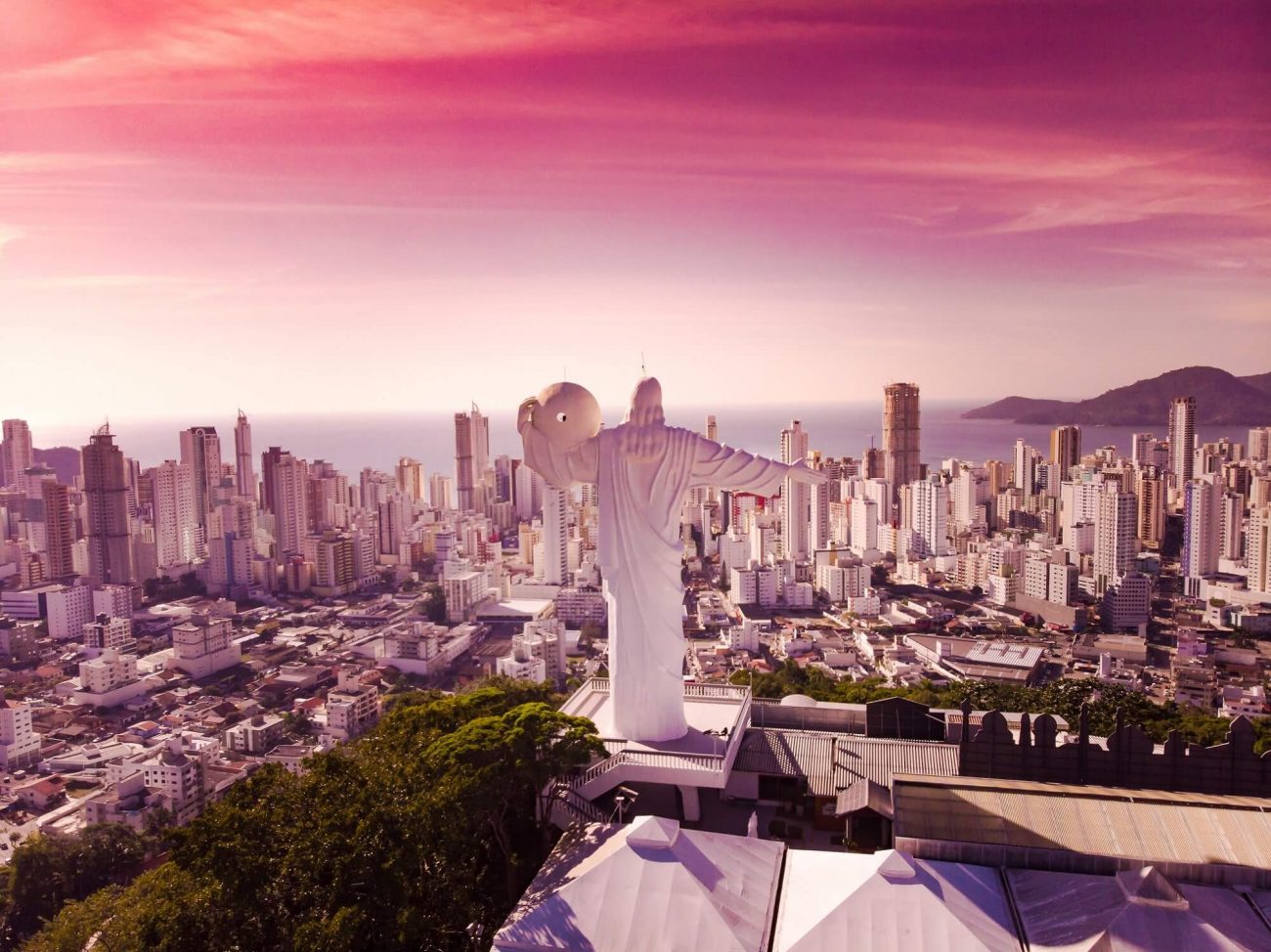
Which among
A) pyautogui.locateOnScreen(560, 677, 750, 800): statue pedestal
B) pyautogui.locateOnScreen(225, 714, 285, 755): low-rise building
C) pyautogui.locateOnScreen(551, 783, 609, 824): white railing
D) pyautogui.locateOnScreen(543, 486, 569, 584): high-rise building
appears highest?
pyautogui.locateOnScreen(560, 677, 750, 800): statue pedestal

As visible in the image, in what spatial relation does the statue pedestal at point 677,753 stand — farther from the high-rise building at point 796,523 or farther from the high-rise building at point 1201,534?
the high-rise building at point 796,523

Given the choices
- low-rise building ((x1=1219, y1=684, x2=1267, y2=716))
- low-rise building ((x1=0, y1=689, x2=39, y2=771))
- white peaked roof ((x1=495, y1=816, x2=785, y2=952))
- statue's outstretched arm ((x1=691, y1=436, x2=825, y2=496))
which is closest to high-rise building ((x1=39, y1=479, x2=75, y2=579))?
low-rise building ((x1=0, y1=689, x2=39, y2=771))

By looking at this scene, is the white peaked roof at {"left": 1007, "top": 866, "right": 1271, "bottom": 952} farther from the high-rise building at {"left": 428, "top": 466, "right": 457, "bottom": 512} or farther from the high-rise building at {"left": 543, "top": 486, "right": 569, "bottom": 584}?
the high-rise building at {"left": 428, "top": 466, "right": 457, "bottom": 512}

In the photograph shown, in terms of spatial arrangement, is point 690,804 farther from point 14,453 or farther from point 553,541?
point 14,453

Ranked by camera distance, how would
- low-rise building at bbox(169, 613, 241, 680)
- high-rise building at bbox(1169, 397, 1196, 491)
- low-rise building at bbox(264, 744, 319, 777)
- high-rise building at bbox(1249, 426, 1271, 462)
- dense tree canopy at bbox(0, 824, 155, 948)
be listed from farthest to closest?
high-rise building at bbox(1169, 397, 1196, 491), high-rise building at bbox(1249, 426, 1271, 462), low-rise building at bbox(169, 613, 241, 680), low-rise building at bbox(264, 744, 319, 777), dense tree canopy at bbox(0, 824, 155, 948)

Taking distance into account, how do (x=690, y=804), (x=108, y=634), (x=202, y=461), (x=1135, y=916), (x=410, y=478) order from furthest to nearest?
(x=410, y=478) < (x=202, y=461) < (x=108, y=634) < (x=690, y=804) < (x=1135, y=916)

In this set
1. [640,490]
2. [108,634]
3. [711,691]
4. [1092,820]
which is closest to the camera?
[1092,820]

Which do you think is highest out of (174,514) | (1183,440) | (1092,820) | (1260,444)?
(1183,440)

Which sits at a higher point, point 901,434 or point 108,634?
point 901,434

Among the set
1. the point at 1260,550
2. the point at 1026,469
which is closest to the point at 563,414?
the point at 1260,550
